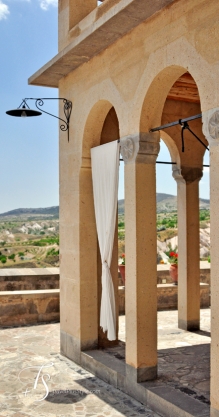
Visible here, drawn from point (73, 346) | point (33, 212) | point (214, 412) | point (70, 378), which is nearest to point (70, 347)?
point (73, 346)

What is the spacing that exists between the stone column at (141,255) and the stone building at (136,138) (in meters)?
0.01

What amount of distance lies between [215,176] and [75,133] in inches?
139

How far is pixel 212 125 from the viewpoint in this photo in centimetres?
481

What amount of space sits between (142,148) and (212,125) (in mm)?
1425

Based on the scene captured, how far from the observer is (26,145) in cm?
7094

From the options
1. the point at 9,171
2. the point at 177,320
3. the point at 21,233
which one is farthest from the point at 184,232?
the point at 9,171

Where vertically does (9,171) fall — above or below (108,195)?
above

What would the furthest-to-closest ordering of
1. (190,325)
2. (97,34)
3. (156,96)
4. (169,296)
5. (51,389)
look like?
(169,296) < (190,325) < (51,389) < (97,34) < (156,96)

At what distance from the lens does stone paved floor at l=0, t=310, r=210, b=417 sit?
19.5 feet

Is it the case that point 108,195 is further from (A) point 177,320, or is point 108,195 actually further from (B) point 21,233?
(B) point 21,233

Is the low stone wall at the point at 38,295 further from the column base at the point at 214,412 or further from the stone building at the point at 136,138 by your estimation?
the column base at the point at 214,412

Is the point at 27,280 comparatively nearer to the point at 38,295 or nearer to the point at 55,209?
the point at 38,295

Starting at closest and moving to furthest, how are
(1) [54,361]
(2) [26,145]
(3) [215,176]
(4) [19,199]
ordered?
(3) [215,176]
(1) [54,361]
(2) [26,145]
(4) [19,199]

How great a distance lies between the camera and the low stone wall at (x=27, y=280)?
37.1 feet
